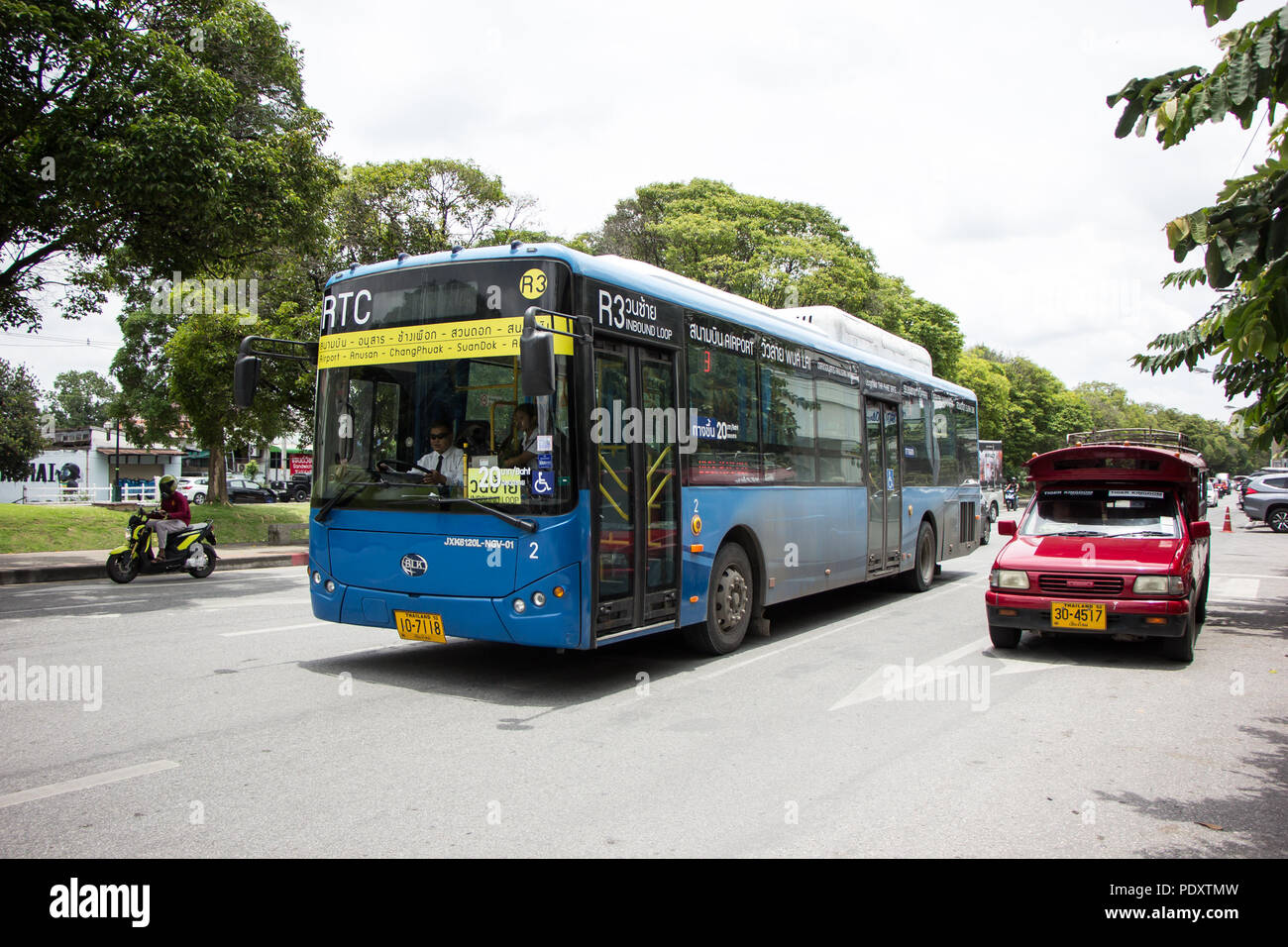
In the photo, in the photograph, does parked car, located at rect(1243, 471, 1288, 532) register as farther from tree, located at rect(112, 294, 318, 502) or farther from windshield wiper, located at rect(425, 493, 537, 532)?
windshield wiper, located at rect(425, 493, 537, 532)

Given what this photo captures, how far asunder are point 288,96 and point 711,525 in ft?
51.7

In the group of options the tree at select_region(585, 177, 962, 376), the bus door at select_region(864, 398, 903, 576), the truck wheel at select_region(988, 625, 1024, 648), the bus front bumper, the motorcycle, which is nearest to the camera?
the bus front bumper

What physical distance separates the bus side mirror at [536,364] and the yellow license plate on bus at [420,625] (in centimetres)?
201

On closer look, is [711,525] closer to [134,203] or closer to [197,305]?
[134,203]

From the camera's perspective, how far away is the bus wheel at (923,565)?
14.2m

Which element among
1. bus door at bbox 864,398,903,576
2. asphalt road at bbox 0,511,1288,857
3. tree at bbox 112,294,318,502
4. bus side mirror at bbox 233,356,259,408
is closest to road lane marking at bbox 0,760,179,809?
asphalt road at bbox 0,511,1288,857

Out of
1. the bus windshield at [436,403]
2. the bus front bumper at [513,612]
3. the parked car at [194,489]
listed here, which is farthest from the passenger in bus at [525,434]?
the parked car at [194,489]

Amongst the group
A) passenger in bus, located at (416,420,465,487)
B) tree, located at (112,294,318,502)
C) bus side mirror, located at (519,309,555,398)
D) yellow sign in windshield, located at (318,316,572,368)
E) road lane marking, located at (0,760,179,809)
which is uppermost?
tree, located at (112,294,318,502)

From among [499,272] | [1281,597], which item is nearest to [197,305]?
[499,272]

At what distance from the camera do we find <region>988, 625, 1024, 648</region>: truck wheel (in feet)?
30.0

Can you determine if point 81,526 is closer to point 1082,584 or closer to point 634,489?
point 634,489

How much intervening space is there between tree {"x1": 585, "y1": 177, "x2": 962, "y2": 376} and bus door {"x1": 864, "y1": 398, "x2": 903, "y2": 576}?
74.4 feet

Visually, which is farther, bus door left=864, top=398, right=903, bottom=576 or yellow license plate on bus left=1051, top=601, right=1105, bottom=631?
bus door left=864, top=398, right=903, bottom=576

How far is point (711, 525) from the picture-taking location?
27.5 ft
